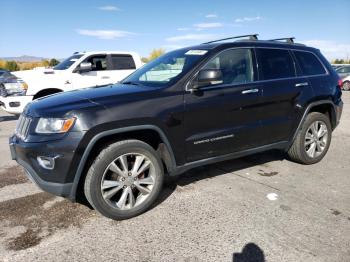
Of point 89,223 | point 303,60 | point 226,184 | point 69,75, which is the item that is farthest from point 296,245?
point 69,75

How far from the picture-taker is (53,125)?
3000mm

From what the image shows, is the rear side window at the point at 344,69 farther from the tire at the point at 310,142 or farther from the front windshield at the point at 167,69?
the front windshield at the point at 167,69

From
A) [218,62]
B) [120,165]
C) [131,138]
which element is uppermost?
[218,62]

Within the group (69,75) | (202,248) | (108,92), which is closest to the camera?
(202,248)

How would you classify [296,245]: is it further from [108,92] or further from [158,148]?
[108,92]

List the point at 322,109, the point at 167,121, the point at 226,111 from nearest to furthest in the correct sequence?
the point at 167,121
the point at 226,111
the point at 322,109

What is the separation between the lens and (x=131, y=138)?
11.1 ft

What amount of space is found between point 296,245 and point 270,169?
6.92ft

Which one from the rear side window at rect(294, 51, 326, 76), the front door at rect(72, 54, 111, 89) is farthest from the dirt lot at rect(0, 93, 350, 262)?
the front door at rect(72, 54, 111, 89)

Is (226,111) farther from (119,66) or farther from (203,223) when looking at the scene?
(119,66)

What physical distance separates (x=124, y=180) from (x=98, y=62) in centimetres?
680

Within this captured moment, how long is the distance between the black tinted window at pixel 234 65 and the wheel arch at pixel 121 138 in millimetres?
1048

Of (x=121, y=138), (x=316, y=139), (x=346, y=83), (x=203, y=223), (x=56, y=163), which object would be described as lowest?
(x=203, y=223)

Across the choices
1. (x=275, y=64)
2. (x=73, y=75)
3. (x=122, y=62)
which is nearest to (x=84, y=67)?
(x=73, y=75)
